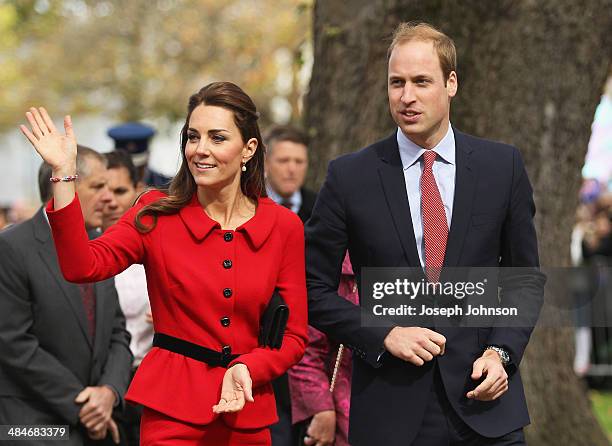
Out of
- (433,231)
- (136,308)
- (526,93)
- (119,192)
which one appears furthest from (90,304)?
(526,93)

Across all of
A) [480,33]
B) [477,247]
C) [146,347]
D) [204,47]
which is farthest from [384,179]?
[204,47]

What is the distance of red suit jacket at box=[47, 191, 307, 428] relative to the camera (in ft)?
15.4

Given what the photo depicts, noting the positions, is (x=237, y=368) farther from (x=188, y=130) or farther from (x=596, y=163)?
(x=596, y=163)

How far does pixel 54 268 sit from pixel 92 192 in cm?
55

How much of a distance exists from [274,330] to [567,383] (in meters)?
4.07

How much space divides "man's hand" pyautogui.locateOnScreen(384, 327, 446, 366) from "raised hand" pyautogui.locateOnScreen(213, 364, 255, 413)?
59cm

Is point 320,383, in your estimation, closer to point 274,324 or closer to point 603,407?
point 274,324

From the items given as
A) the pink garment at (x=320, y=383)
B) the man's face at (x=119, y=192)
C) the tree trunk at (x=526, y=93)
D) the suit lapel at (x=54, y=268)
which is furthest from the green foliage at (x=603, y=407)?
the suit lapel at (x=54, y=268)

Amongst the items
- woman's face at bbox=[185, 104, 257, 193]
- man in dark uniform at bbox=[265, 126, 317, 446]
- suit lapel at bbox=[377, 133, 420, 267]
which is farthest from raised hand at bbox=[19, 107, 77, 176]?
man in dark uniform at bbox=[265, 126, 317, 446]

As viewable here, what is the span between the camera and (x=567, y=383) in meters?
8.32

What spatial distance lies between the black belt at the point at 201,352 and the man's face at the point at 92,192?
170 cm

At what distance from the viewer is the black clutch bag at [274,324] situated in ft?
15.7

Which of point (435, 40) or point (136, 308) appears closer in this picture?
point (435, 40)

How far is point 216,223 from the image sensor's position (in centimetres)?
487
